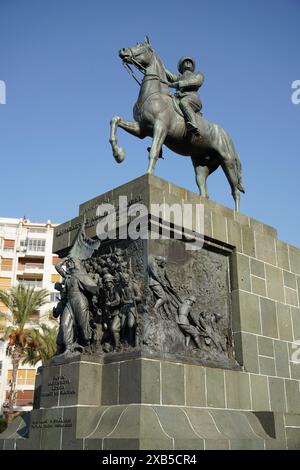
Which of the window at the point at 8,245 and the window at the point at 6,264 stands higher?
the window at the point at 8,245

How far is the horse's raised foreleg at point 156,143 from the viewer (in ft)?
40.2

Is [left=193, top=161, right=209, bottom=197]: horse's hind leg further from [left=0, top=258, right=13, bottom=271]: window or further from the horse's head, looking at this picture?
[left=0, top=258, right=13, bottom=271]: window

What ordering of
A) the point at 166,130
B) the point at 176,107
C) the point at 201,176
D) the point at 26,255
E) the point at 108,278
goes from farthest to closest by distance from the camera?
the point at 26,255 < the point at 201,176 < the point at 176,107 < the point at 166,130 < the point at 108,278

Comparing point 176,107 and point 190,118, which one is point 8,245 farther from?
point 190,118

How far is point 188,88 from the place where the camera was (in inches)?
551

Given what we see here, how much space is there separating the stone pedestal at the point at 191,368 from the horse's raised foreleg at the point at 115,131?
108 cm

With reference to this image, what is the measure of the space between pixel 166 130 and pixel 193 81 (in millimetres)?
2051

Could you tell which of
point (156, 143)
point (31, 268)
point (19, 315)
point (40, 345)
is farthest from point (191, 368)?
point (31, 268)

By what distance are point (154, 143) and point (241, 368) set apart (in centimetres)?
553

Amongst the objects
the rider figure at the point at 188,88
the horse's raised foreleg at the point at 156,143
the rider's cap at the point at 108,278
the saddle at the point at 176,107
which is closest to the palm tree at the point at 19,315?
the rider figure at the point at 188,88

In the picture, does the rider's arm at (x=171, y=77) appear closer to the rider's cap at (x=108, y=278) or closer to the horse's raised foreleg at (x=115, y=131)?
the horse's raised foreleg at (x=115, y=131)

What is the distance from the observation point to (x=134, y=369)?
31.7 feet
